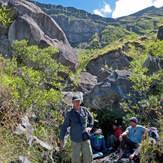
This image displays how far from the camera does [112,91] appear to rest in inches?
280

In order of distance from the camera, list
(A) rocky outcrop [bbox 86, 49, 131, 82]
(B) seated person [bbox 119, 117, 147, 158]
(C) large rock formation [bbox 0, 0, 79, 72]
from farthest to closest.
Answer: (A) rocky outcrop [bbox 86, 49, 131, 82] < (C) large rock formation [bbox 0, 0, 79, 72] < (B) seated person [bbox 119, 117, 147, 158]

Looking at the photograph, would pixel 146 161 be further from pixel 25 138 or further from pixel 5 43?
pixel 5 43

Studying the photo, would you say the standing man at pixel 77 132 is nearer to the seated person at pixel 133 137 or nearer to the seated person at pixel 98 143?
the seated person at pixel 133 137

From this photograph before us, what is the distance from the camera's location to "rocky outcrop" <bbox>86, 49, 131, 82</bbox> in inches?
580

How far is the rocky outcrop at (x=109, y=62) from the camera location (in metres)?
14.7

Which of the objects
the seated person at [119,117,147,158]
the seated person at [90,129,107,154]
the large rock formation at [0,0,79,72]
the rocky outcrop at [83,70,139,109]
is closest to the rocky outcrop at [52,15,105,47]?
the large rock formation at [0,0,79,72]

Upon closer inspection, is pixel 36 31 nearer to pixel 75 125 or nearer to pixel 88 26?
pixel 75 125

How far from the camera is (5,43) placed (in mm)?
10742

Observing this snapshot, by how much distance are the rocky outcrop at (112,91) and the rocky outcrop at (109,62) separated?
7.00 metres

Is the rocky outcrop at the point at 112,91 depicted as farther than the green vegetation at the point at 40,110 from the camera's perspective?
Yes

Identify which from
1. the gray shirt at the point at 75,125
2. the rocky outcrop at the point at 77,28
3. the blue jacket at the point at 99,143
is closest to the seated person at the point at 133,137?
the blue jacket at the point at 99,143

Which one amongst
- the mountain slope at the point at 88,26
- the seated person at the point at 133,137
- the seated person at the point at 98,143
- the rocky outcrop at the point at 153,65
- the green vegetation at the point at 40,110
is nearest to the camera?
the green vegetation at the point at 40,110

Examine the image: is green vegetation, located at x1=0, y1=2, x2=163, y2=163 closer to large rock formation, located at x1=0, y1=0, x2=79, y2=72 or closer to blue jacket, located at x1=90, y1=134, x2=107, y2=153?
blue jacket, located at x1=90, y1=134, x2=107, y2=153

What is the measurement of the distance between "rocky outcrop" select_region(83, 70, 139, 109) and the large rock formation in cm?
498
